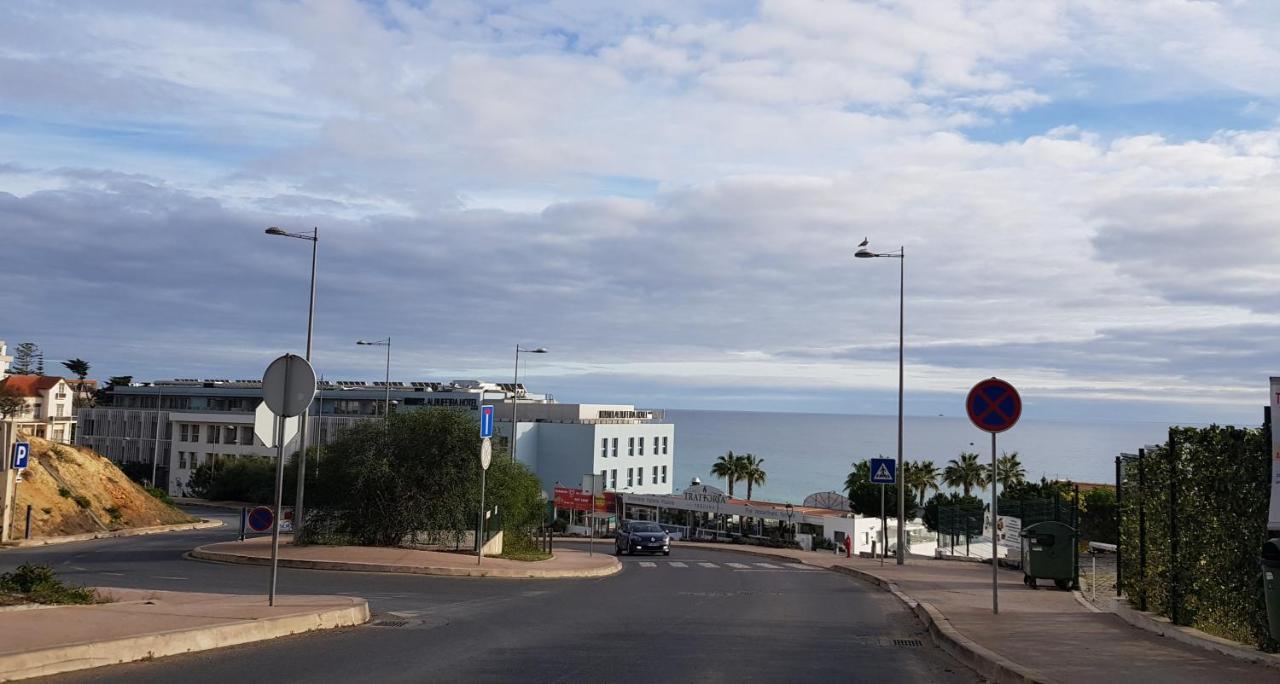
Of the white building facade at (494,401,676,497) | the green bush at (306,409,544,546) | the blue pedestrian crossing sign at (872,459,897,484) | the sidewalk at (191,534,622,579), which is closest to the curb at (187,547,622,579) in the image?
the sidewalk at (191,534,622,579)

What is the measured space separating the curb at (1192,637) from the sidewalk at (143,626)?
31.3 feet

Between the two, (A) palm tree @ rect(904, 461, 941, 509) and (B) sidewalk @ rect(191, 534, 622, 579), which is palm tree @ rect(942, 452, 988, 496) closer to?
(A) palm tree @ rect(904, 461, 941, 509)

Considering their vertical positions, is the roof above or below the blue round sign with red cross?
above

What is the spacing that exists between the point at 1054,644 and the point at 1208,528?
2242mm

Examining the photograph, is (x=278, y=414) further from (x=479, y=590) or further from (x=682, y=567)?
(x=682, y=567)

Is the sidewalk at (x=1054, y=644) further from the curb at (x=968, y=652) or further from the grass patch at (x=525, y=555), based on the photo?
the grass patch at (x=525, y=555)

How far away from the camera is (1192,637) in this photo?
36.7 ft

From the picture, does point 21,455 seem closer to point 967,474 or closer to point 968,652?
point 968,652

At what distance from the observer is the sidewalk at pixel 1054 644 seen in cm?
933

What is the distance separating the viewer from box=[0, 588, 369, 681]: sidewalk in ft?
28.4

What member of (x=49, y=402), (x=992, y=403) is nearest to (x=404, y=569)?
(x=992, y=403)

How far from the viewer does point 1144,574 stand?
1409 cm

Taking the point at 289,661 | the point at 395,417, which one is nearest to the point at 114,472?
the point at 395,417

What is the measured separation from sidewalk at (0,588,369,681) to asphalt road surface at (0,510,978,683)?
7.8 inches
